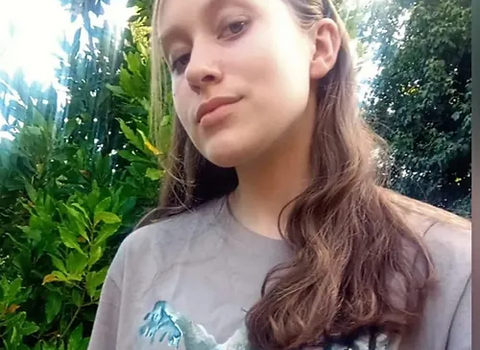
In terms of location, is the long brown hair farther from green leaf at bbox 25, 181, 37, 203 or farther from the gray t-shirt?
green leaf at bbox 25, 181, 37, 203

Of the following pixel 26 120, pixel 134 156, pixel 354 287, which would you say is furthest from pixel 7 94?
pixel 354 287

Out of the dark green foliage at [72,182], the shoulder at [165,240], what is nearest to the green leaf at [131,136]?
the dark green foliage at [72,182]

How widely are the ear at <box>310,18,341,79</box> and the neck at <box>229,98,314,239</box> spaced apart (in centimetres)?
4

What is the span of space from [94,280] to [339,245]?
288 mm

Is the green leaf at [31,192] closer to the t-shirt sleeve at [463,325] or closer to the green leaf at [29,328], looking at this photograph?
the green leaf at [29,328]

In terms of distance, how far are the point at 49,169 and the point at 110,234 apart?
11 centimetres

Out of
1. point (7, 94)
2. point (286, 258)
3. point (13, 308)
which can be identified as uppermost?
point (7, 94)

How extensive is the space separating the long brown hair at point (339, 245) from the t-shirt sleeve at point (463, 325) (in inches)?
1.2

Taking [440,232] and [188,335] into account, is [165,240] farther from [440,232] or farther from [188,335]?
[440,232]

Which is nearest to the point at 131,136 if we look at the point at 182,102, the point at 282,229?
the point at 182,102

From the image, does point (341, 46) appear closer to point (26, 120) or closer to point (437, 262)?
point (437, 262)

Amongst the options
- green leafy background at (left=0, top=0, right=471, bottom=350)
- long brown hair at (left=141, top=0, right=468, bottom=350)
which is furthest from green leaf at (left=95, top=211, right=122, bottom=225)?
long brown hair at (left=141, top=0, right=468, bottom=350)

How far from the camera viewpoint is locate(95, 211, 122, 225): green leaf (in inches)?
29.4

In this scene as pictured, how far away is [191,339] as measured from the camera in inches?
23.4
